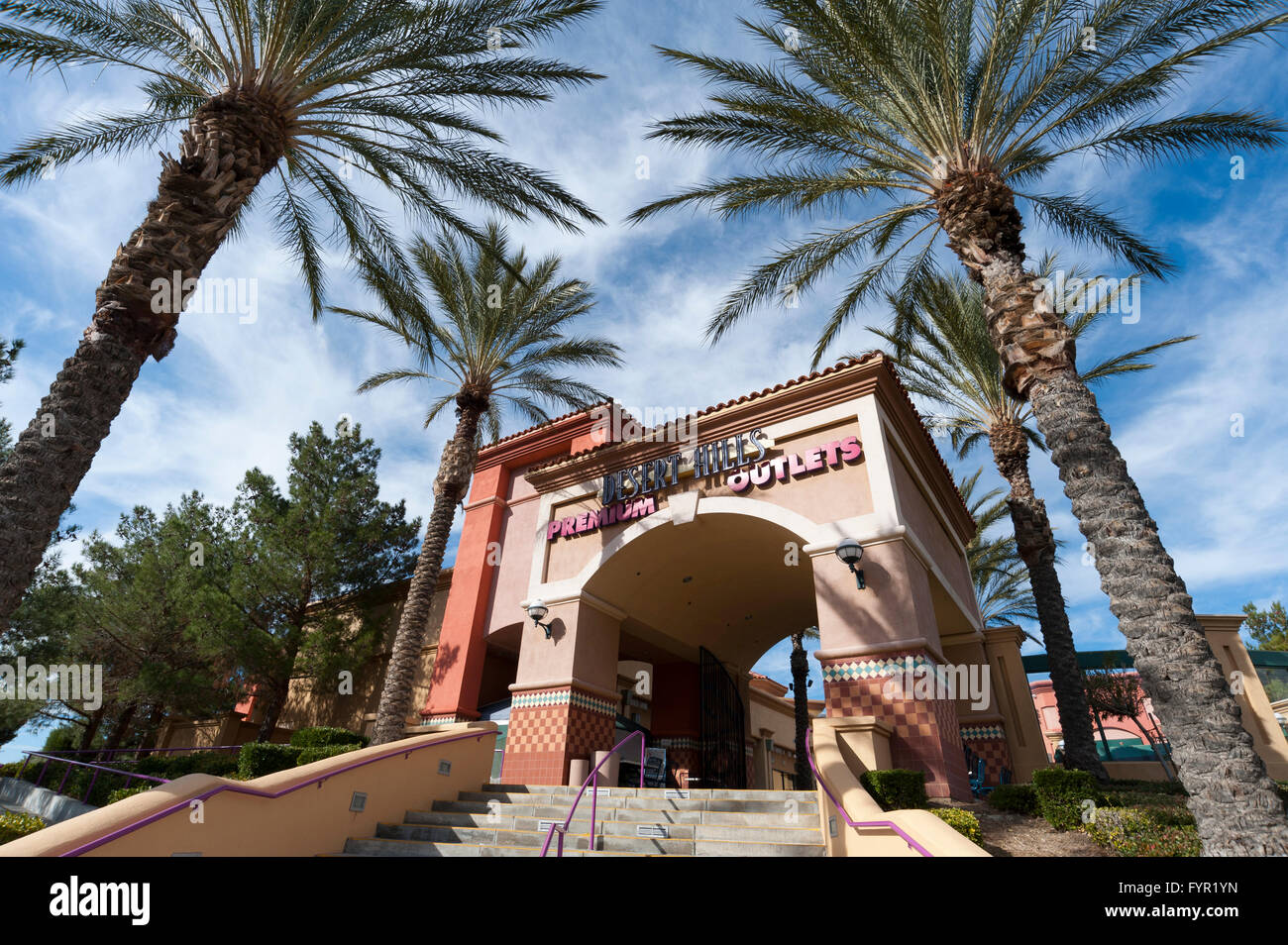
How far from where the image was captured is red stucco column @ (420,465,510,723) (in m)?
17.5

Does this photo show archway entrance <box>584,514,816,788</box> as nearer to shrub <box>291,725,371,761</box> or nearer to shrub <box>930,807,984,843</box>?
shrub <box>930,807,984,843</box>

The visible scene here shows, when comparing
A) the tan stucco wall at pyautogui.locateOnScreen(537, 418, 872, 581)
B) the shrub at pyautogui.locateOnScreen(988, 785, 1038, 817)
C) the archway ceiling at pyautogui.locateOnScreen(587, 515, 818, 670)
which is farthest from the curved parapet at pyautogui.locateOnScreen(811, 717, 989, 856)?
the archway ceiling at pyautogui.locateOnScreen(587, 515, 818, 670)

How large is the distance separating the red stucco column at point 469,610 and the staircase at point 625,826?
8.53 meters

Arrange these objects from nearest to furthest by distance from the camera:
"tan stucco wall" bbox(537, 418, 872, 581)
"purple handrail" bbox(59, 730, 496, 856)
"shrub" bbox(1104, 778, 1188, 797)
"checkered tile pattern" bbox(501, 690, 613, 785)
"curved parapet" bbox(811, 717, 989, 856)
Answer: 1. "purple handrail" bbox(59, 730, 496, 856)
2. "curved parapet" bbox(811, 717, 989, 856)
3. "shrub" bbox(1104, 778, 1188, 797)
4. "tan stucco wall" bbox(537, 418, 872, 581)
5. "checkered tile pattern" bbox(501, 690, 613, 785)

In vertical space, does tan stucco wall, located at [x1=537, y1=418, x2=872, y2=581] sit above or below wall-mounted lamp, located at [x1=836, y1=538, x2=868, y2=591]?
above

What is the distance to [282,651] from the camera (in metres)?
20.3

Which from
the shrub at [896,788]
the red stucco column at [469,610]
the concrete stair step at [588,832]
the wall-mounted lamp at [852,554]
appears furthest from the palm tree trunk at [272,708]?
the shrub at [896,788]

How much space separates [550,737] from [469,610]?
6941 millimetres

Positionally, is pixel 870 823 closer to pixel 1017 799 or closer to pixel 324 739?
pixel 1017 799

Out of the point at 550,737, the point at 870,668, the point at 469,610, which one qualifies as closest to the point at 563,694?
the point at 550,737

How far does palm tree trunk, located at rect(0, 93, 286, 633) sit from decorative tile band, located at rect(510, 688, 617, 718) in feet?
27.2
